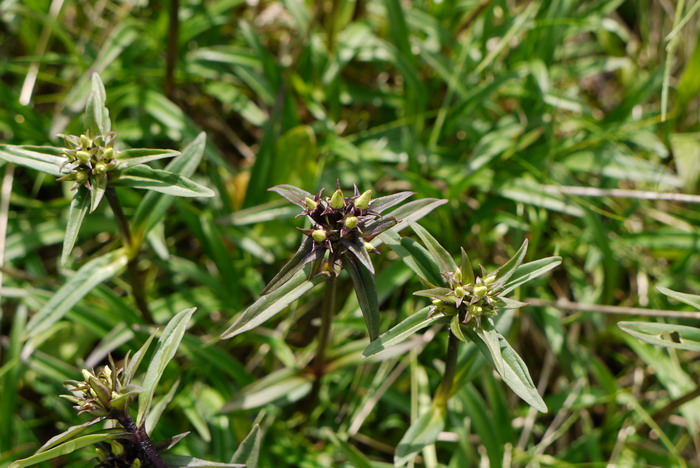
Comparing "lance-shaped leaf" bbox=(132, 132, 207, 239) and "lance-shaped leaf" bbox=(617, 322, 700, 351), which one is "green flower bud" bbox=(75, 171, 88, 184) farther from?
"lance-shaped leaf" bbox=(617, 322, 700, 351)

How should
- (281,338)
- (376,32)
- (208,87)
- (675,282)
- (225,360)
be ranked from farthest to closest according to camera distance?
(376,32)
(208,87)
(675,282)
(281,338)
(225,360)

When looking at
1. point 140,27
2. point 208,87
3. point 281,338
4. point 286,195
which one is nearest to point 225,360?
point 281,338

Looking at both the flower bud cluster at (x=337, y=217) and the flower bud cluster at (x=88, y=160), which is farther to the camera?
the flower bud cluster at (x=88, y=160)

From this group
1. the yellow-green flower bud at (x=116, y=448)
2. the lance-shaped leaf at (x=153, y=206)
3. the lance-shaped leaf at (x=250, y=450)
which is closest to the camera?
the yellow-green flower bud at (x=116, y=448)

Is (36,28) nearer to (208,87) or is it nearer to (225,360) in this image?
(208,87)

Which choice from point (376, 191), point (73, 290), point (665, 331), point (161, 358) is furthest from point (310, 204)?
point (376, 191)

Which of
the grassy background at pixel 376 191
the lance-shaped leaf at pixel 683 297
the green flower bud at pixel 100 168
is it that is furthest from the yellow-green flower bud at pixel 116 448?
the lance-shaped leaf at pixel 683 297

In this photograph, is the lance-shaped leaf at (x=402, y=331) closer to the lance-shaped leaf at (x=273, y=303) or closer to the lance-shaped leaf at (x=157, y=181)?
the lance-shaped leaf at (x=273, y=303)

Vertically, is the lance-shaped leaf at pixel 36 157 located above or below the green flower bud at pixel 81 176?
above
